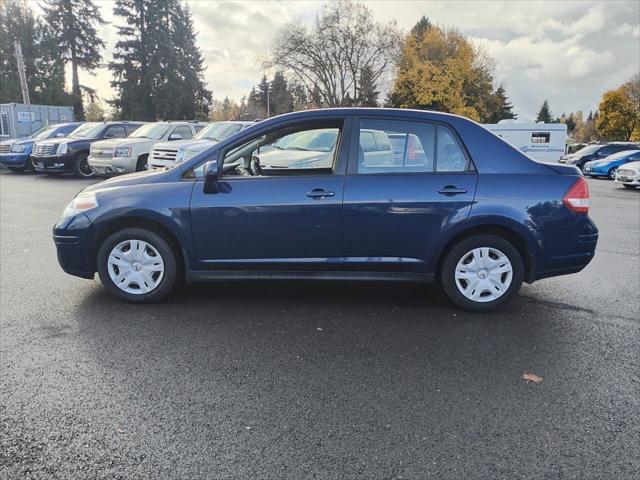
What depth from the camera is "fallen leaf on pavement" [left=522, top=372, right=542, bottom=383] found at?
323 cm

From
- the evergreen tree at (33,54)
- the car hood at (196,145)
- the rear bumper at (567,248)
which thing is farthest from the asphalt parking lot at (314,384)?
the evergreen tree at (33,54)

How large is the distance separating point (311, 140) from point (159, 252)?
185cm

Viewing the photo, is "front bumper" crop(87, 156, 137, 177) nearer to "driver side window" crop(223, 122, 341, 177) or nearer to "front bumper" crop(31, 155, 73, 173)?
"front bumper" crop(31, 155, 73, 173)

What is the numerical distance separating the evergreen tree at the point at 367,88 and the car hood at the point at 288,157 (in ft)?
146

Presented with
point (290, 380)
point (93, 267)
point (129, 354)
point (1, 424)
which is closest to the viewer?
point (1, 424)

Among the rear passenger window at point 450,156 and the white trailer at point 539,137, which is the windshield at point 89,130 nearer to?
the rear passenger window at point 450,156

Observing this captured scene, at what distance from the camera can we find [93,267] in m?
4.53

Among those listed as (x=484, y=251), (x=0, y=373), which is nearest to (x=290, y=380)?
(x=0, y=373)

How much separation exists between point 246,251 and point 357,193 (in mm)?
1092

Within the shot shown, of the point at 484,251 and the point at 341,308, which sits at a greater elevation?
the point at 484,251

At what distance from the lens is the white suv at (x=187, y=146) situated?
1183cm

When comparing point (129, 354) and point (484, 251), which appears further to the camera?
point (484, 251)

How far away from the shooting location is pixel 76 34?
48.8 meters

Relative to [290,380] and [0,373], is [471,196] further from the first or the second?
[0,373]
